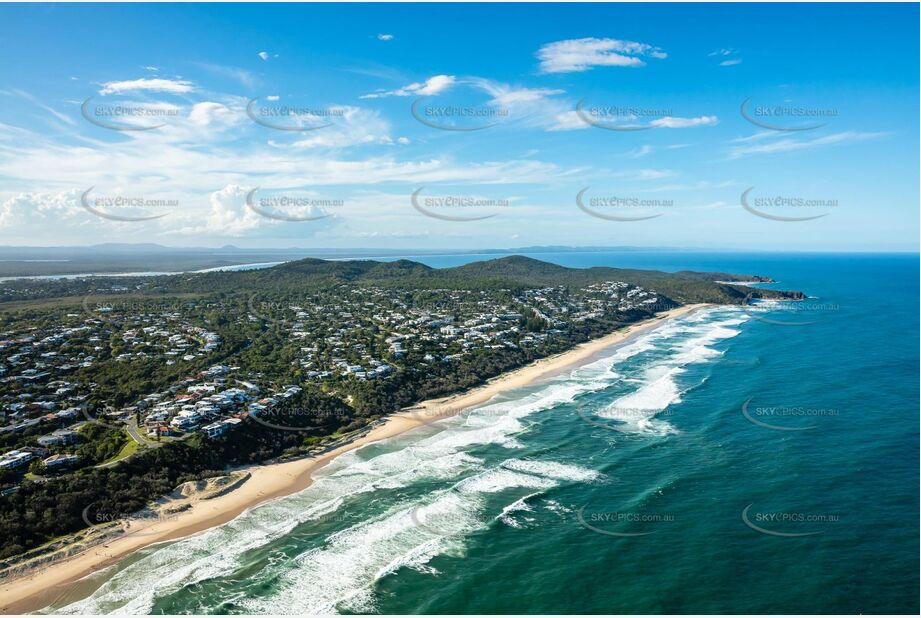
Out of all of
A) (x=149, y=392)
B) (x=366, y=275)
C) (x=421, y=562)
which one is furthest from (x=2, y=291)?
(x=421, y=562)

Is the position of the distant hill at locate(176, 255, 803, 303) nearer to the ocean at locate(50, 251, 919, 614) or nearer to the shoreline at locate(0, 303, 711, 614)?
the shoreline at locate(0, 303, 711, 614)

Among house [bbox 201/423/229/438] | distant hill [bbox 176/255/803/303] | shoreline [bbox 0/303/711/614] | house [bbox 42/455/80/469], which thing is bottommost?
shoreline [bbox 0/303/711/614]

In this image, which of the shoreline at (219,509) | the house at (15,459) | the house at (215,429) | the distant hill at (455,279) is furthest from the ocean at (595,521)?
the distant hill at (455,279)

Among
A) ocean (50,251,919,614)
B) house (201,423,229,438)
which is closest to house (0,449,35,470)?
house (201,423,229,438)

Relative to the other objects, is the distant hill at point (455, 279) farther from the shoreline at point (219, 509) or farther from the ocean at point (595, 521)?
the ocean at point (595, 521)

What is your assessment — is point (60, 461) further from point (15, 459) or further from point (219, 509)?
point (219, 509)

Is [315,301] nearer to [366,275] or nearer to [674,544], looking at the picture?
[366,275]

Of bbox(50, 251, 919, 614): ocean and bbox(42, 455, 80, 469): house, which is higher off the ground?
bbox(42, 455, 80, 469): house
